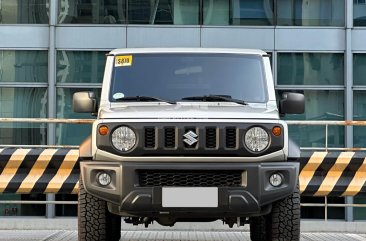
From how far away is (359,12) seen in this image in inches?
661

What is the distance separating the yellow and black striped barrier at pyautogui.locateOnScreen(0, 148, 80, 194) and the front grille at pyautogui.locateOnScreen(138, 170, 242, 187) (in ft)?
10.4

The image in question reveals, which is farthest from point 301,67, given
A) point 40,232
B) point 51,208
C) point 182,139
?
point 182,139

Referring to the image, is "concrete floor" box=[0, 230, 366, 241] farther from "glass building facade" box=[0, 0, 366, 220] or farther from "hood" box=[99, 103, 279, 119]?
"glass building facade" box=[0, 0, 366, 220]

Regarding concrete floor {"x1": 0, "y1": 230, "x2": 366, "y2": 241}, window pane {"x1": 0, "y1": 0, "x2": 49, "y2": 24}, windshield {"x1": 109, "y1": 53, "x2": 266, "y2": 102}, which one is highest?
window pane {"x1": 0, "y1": 0, "x2": 49, "y2": 24}

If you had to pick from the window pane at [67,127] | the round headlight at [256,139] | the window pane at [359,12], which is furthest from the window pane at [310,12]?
the round headlight at [256,139]

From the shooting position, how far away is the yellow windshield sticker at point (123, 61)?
693 centimetres

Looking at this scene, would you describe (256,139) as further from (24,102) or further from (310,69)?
(24,102)

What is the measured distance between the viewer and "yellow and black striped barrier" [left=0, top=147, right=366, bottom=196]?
8.73m

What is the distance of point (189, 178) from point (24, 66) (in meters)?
11.6

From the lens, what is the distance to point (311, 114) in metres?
16.7

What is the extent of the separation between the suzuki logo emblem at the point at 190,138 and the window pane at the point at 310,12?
1148cm

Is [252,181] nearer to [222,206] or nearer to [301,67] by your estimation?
[222,206]

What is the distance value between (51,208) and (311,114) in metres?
6.55

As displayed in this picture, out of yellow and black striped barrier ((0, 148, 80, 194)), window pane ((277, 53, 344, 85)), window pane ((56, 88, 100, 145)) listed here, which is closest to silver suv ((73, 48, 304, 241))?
yellow and black striped barrier ((0, 148, 80, 194))
